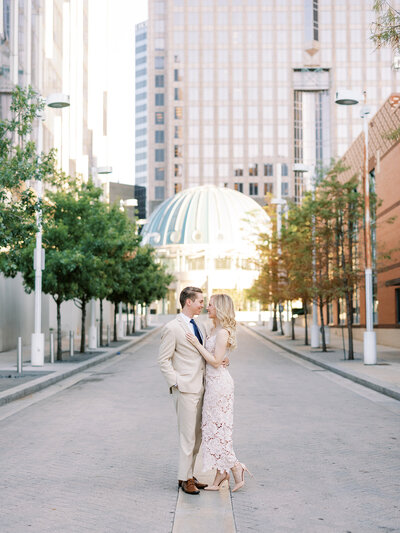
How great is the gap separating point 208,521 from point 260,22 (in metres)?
144

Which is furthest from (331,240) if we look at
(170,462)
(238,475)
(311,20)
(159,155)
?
(311,20)

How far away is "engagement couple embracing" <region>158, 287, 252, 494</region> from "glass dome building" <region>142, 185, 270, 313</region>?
353ft

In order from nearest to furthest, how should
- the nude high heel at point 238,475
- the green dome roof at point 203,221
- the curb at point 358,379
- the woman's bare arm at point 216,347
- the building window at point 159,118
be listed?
the woman's bare arm at point 216,347 → the nude high heel at point 238,475 → the curb at point 358,379 → the green dome roof at point 203,221 → the building window at point 159,118

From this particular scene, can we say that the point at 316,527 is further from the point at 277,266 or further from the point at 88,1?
the point at 88,1

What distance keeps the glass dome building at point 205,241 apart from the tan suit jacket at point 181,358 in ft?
354

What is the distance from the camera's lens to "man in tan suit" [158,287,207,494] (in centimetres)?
648

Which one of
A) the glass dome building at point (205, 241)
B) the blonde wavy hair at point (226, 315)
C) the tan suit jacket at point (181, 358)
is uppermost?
the glass dome building at point (205, 241)

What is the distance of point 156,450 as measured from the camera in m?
8.95

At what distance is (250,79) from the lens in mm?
140000

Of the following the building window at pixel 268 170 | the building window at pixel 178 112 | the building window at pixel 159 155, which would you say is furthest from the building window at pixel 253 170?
the building window at pixel 159 155

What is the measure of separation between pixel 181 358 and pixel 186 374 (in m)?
0.15

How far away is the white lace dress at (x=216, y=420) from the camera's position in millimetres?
6578

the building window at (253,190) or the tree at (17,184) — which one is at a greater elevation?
the building window at (253,190)

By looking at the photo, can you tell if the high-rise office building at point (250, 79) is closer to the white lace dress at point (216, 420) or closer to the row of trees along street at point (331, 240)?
the row of trees along street at point (331, 240)
